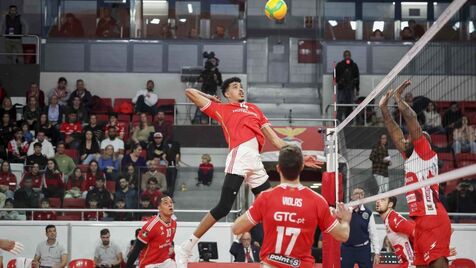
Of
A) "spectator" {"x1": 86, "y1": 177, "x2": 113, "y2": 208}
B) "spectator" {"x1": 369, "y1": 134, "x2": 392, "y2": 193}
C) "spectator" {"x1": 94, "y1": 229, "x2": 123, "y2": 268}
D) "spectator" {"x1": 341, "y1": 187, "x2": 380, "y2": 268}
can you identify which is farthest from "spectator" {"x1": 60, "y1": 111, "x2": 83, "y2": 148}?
"spectator" {"x1": 341, "y1": 187, "x2": 380, "y2": 268}

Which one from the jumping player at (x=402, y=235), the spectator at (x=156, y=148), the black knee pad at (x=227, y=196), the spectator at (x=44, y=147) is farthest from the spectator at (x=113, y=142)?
the black knee pad at (x=227, y=196)

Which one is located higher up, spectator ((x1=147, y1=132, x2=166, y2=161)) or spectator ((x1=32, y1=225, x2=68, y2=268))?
spectator ((x1=147, y1=132, x2=166, y2=161))

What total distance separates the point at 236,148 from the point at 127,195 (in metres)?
9.29

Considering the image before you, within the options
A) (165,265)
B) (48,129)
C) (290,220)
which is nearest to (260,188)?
(290,220)

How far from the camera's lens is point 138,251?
48.4ft

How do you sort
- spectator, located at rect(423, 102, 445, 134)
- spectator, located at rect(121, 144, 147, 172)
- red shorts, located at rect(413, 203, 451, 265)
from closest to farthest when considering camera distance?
red shorts, located at rect(413, 203, 451, 265) → spectator, located at rect(423, 102, 445, 134) → spectator, located at rect(121, 144, 147, 172)

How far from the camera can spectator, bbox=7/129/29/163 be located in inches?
925

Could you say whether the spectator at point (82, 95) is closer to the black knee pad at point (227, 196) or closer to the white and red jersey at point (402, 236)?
the white and red jersey at point (402, 236)

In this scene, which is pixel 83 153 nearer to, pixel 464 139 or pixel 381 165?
pixel 381 165

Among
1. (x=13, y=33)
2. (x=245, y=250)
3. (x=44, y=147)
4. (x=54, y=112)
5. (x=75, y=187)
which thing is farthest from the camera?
(x=13, y=33)

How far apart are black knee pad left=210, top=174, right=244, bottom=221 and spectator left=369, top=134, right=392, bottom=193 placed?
24.1 feet

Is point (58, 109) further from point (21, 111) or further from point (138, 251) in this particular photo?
point (138, 251)

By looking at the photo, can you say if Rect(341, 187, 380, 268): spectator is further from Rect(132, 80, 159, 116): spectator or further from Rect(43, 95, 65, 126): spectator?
Rect(43, 95, 65, 126): spectator

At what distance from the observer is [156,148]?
2342 centimetres
